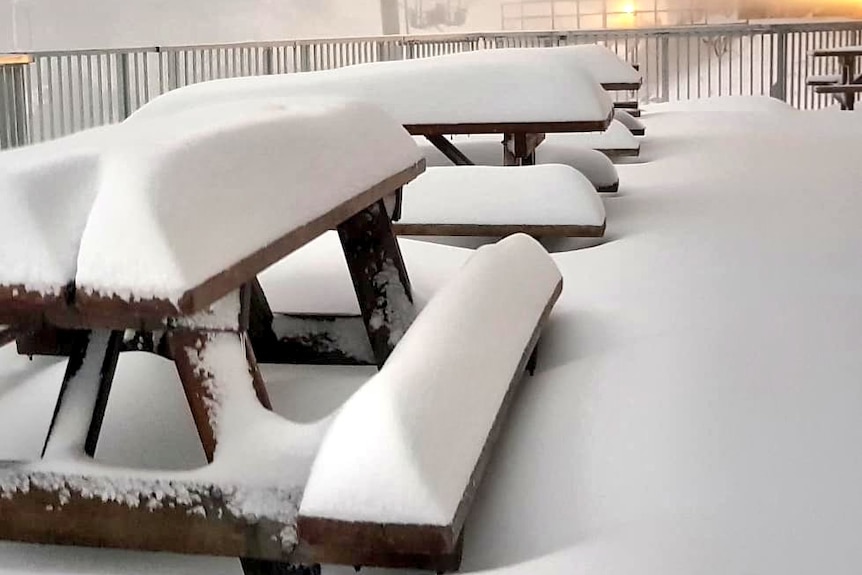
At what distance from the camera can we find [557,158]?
4184 millimetres

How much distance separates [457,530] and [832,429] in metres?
0.70

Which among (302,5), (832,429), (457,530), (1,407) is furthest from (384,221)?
(302,5)

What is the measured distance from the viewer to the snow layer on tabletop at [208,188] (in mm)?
Answer: 1142

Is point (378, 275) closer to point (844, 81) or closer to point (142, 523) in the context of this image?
point (142, 523)

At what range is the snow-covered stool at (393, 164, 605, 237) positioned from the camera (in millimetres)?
2963

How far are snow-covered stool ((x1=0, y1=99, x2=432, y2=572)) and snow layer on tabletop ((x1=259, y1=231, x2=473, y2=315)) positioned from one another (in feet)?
2.72

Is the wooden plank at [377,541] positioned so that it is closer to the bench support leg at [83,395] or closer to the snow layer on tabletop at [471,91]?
the bench support leg at [83,395]

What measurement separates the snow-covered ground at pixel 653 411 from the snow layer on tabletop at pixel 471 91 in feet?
1.54

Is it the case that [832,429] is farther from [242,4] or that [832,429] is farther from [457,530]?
[242,4]

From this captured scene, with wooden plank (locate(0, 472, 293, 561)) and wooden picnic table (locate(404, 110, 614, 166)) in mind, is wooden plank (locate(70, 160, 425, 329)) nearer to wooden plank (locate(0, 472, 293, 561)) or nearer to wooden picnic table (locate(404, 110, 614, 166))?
wooden plank (locate(0, 472, 293, 561))

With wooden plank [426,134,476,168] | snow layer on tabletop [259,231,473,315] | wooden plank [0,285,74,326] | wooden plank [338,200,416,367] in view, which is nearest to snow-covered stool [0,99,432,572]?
wooden plank [0,285,74,326]

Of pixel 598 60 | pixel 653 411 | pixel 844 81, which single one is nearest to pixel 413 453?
pixel 653 411

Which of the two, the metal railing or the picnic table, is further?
the metal railing

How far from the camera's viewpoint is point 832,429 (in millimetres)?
1594
